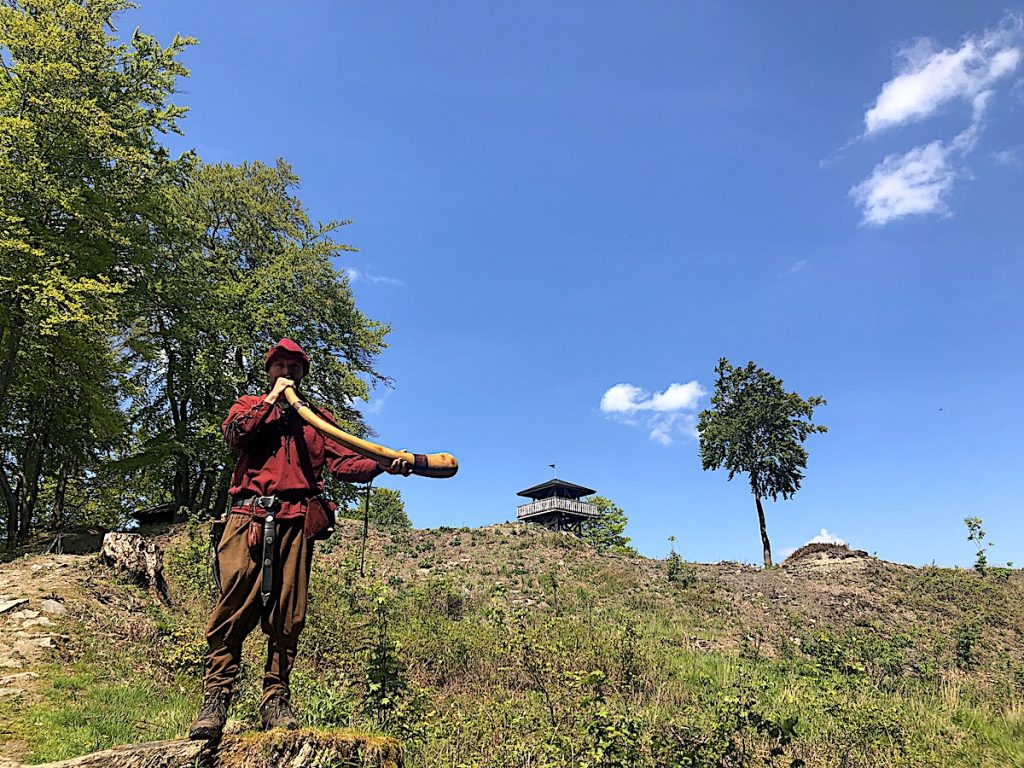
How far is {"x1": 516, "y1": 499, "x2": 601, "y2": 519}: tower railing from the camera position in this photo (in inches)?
1473

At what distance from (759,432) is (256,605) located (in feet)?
117

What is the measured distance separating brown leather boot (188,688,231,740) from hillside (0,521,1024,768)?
33.3 inches

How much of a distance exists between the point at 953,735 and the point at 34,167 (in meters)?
19.5

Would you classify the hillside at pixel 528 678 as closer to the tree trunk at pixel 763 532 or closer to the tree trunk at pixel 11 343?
the tree trunk at pixel 11 343

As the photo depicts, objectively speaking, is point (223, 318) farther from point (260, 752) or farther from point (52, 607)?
point (260, 752)

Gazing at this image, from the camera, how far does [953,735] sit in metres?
7.28

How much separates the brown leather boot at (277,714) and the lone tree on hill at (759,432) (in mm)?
34151

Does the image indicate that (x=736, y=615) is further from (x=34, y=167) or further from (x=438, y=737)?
(x=34, y=167)

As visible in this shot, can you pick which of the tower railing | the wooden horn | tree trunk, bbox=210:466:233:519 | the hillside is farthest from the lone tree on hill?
the wooden horn

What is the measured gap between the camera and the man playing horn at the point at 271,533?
3.62 meters

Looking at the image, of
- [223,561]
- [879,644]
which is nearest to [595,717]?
[223,561]

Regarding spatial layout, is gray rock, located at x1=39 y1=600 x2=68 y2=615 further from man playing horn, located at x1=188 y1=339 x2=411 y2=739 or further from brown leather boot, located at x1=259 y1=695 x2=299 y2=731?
brown leather boot, located at x1=259 y1=695 x2=299 y2=731

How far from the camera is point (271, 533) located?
12.3 ft

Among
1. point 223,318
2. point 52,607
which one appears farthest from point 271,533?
point 223,318
